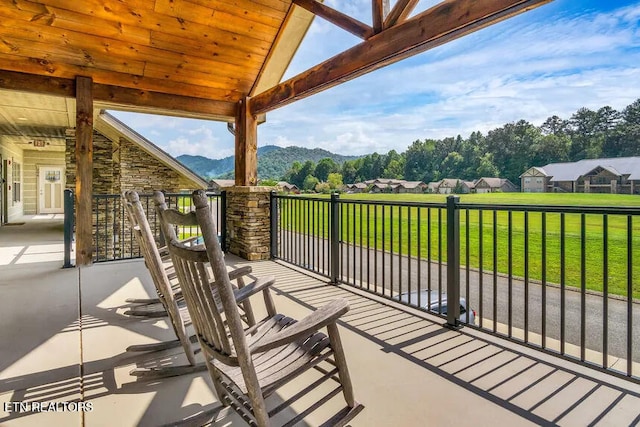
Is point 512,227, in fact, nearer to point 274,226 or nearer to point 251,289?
point 251,289

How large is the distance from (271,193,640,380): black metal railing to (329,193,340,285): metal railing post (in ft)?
0.04

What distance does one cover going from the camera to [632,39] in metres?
10.1

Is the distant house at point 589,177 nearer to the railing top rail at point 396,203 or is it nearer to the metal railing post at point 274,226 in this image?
the railing top rail at point 396,203

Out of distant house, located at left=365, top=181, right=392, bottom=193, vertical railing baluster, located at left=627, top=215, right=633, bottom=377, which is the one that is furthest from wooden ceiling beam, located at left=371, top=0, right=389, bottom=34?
distant house, located at left=365, top=181, right=392, bottom=193

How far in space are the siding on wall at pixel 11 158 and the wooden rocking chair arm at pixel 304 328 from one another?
11944 millimetres

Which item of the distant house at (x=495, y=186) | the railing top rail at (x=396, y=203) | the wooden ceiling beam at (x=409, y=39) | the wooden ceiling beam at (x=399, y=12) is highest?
the wooden ceiling beam at (x=399, y=12)

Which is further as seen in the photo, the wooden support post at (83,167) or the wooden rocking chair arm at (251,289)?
the wooden support post at (83,167)

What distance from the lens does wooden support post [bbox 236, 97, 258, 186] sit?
579cm

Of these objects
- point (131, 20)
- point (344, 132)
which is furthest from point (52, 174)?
point (344, 132)

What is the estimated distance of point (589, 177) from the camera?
393 centimetres

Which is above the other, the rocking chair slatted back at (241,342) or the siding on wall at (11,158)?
the siding on wall at (11,158)

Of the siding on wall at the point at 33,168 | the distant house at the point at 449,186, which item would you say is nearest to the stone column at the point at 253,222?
the distant house at the point at 449,186

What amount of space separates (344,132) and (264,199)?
23867 millimetres

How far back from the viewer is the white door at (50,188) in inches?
576
